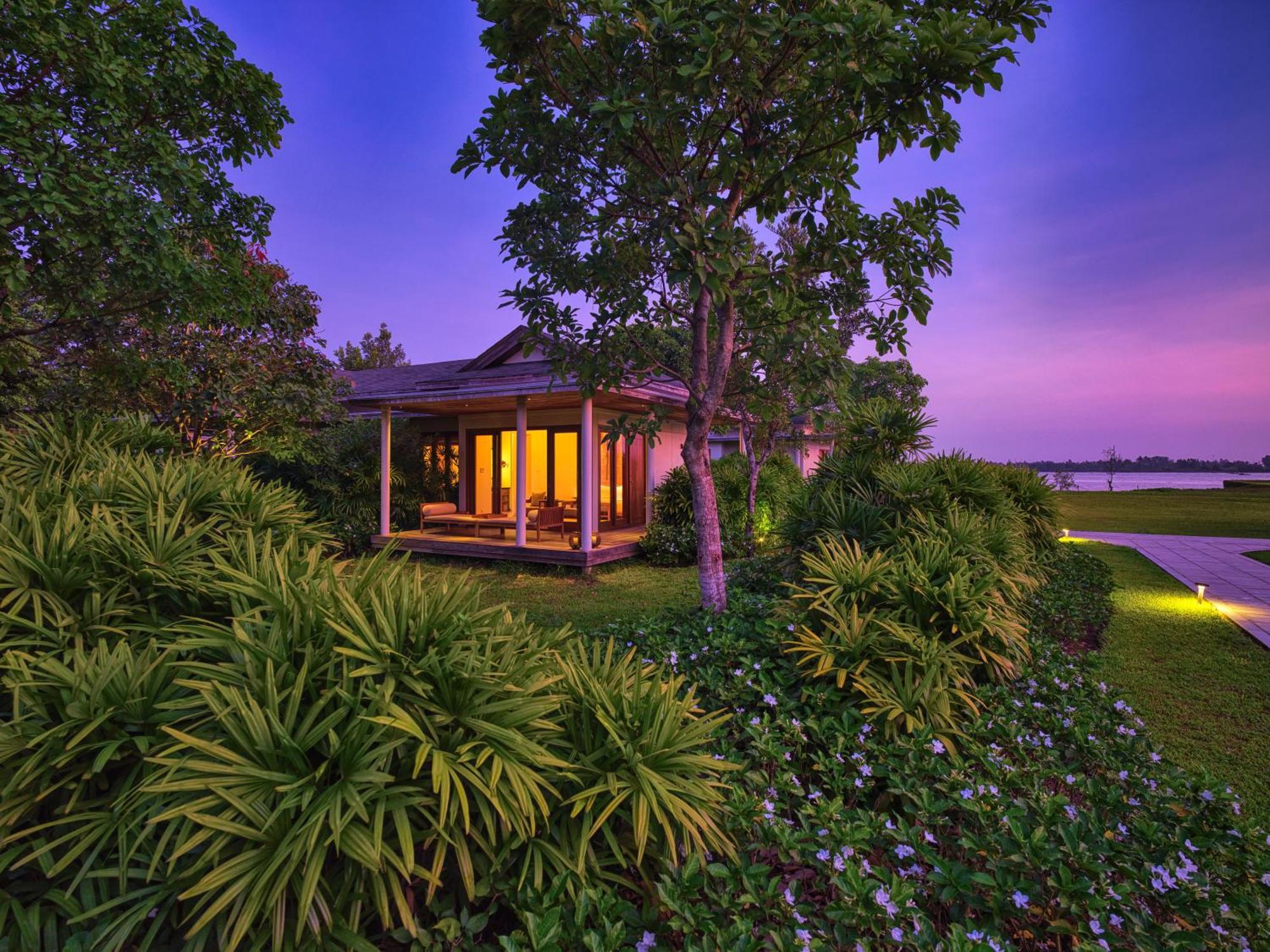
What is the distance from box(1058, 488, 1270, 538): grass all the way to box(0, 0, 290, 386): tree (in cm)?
1147

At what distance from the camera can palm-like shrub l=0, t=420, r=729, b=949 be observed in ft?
4.87

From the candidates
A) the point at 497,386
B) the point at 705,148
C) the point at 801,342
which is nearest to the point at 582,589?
the point at 497,386

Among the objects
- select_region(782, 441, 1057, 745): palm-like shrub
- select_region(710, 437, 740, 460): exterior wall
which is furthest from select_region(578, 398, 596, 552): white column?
select_region(710, 437, 740, 460): exterior wall

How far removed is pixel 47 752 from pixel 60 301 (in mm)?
5751

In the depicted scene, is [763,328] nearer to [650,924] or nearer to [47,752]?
[650,924]

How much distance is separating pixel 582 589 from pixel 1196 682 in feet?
23.4

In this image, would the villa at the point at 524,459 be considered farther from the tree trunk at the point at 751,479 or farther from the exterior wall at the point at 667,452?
the tree trunk at the point at 751,479

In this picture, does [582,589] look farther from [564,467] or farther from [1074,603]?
[1074,603]

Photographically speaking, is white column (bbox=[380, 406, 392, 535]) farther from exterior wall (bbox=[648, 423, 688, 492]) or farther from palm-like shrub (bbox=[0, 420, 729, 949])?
palm-like shrub (bbox=[0, 420, 729, 949])

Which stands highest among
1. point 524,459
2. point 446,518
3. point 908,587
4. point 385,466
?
point 524,459

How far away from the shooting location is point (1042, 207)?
1466cm

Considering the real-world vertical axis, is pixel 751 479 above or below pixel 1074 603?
above

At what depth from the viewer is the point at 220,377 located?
8.18 m

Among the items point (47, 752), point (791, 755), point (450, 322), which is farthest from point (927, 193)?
point (450, 322)
